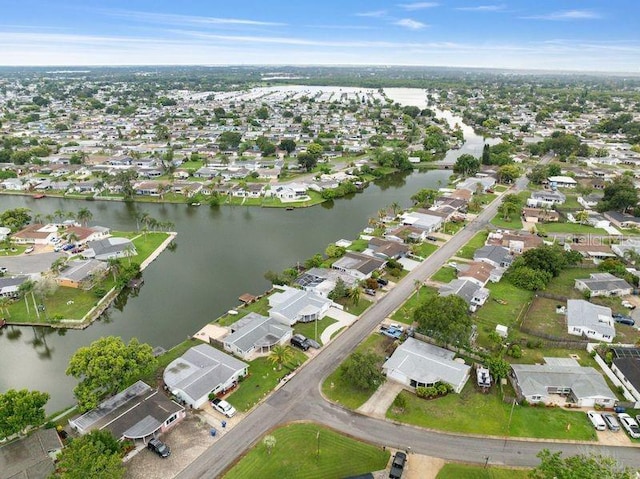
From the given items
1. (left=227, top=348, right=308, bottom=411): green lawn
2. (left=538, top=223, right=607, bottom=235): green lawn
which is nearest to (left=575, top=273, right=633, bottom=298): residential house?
(left=538, top=223, right=607, bottom=235): green lawn

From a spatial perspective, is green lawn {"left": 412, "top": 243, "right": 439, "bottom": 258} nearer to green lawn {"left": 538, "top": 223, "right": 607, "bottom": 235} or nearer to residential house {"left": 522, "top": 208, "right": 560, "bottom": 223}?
green lawn {"left": 538, "top": 223, "right": 607, "bottom": 235}

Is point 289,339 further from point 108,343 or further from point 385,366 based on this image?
point 108,343

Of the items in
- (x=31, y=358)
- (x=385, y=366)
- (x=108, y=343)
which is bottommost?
(x=31, y=358)

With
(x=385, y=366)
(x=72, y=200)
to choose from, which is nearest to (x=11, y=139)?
(x=72, y=200)

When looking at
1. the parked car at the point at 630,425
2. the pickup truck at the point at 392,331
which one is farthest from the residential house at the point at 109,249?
the parked car at the point at 630,425

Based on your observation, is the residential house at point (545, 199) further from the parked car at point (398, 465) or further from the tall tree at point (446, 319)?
the parked car at point (398, 465)


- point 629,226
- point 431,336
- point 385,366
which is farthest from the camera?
point 629,226
